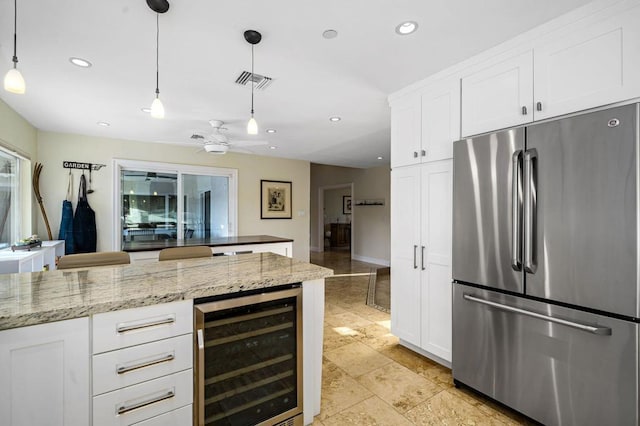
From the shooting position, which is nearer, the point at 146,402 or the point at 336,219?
the point at 146,402

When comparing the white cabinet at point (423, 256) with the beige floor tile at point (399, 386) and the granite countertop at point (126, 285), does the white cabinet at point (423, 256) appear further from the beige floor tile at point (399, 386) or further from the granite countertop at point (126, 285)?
the granite countertop at point (126, 285)

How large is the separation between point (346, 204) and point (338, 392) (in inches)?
356

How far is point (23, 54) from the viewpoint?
2.24 m

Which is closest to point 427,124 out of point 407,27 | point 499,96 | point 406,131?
point 406,131

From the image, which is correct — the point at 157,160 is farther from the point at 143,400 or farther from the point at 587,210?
the point at 587,210

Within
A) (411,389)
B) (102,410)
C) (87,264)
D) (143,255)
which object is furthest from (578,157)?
(143,255)

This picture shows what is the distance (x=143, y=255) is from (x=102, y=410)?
2216mm

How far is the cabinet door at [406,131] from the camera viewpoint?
8.70 ft

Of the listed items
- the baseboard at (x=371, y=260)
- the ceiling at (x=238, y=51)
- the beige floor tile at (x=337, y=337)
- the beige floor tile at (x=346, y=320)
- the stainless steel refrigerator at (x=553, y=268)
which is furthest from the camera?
the baseboard at (x=371, y=260)

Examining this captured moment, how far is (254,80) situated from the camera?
2.68 m

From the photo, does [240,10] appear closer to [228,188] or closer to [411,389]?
[411,389]

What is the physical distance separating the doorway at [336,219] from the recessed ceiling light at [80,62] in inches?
299

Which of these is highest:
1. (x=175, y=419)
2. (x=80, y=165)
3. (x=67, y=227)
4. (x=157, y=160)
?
(x=157, y=160)

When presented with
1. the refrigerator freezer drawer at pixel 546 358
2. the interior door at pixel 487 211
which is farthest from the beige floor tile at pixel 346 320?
the interior door at pixel 487 211
